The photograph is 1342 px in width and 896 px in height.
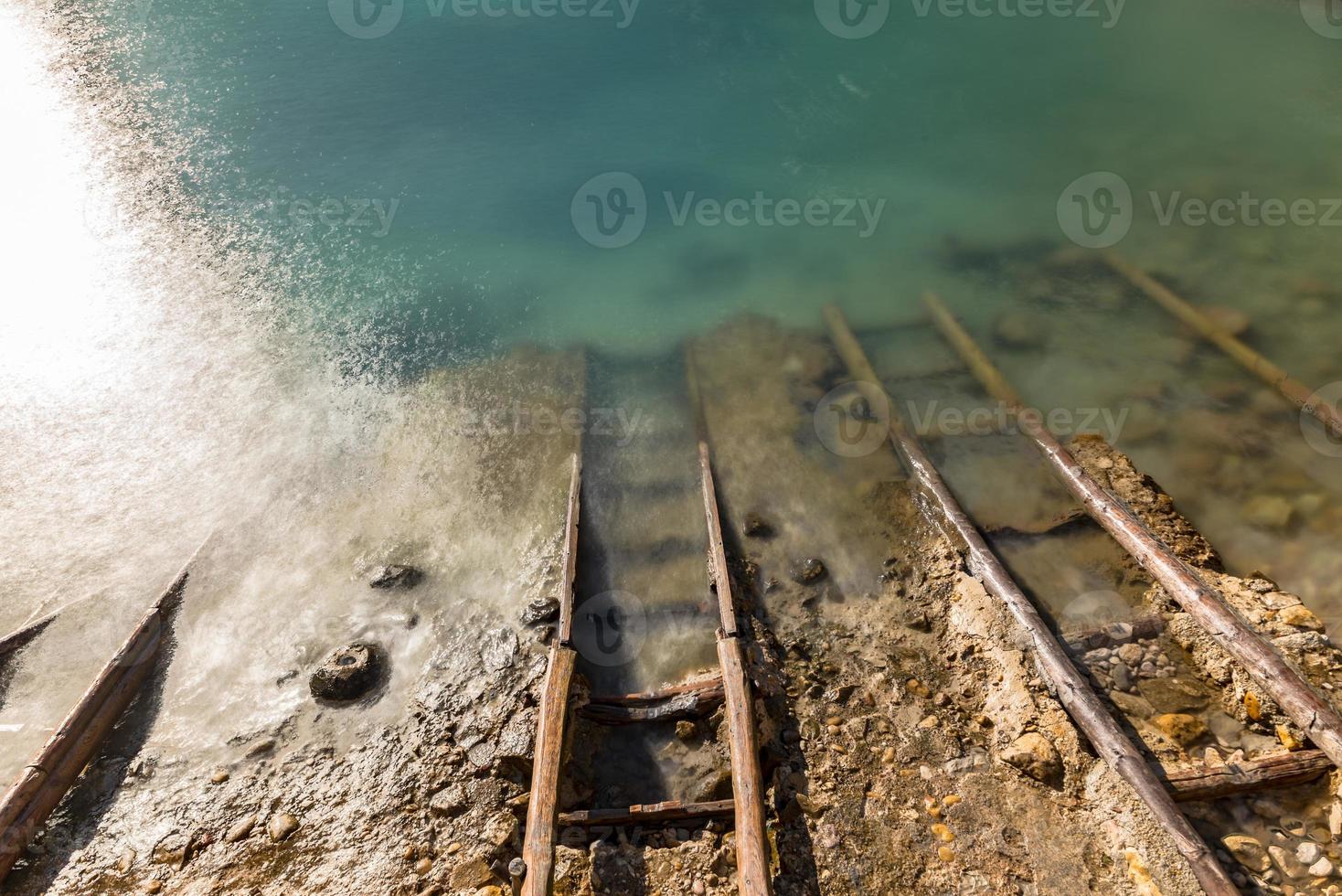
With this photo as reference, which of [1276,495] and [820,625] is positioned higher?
[1276,495]

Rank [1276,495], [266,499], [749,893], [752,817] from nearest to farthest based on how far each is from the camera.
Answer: [749,893] → [752,817] → [1276,495] → [266,499]

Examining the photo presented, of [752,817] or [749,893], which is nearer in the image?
[749,893]

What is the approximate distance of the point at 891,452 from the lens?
918cm

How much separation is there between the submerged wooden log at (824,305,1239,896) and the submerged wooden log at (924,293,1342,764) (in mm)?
1211

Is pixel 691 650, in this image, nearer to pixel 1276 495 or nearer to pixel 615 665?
pixel 615 665

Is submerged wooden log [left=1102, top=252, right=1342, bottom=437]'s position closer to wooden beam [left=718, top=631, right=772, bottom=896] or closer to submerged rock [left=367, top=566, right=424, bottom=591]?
wooden beam [left=718, top=631, right=772, bottom=896]

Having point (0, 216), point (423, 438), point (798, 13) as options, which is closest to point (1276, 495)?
point (423, 438)

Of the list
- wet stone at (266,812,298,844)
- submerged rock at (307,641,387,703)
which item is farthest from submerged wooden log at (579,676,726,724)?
wet stone at (266,812,298,844)

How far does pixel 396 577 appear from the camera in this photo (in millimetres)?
8117

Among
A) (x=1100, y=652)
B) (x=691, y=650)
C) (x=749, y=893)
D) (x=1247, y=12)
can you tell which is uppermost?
(x=1247, y=12)

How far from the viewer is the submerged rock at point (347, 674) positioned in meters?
7.02

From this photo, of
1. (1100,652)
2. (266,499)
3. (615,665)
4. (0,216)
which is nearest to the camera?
(1100,652)

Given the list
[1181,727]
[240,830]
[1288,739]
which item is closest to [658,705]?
[240,830]

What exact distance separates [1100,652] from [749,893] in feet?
13.3
